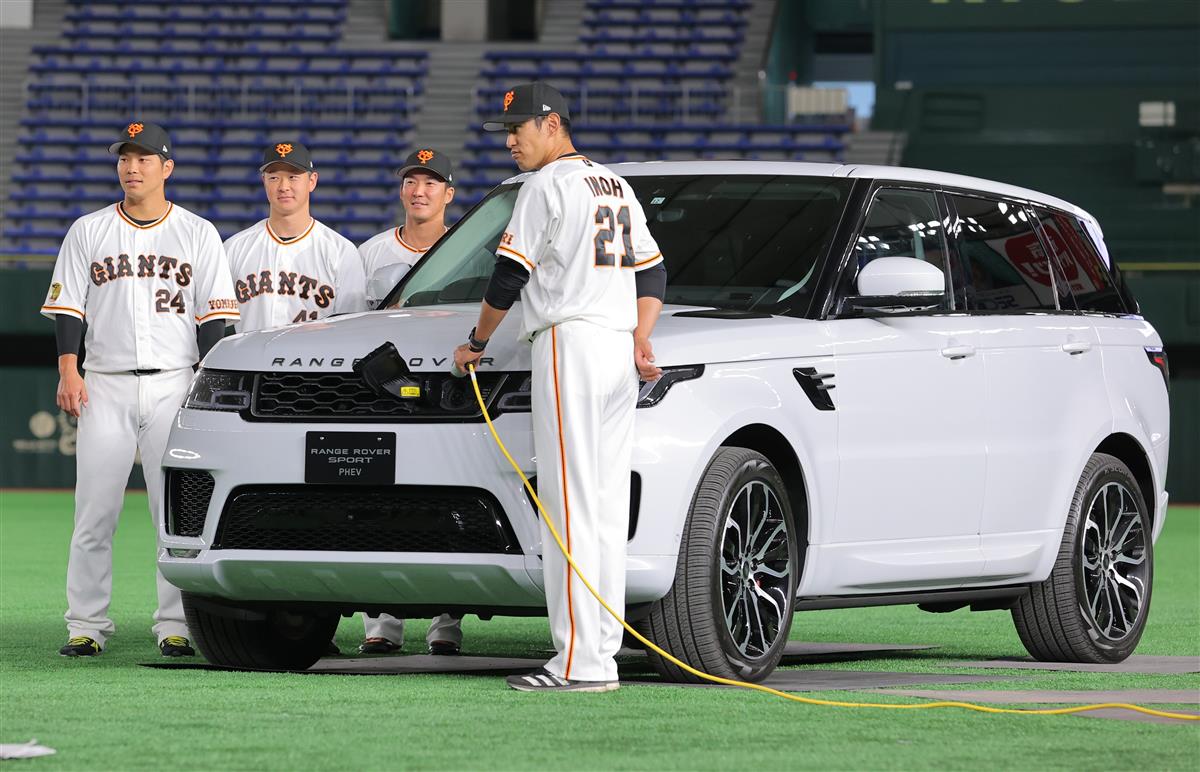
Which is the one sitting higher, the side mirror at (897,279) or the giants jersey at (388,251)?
the side mirror at (897,279)

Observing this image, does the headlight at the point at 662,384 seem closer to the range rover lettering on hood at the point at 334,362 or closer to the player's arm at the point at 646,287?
the player's arm at the point at 646,287

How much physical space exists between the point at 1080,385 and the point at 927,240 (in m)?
1.05

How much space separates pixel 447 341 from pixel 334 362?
0.40 m

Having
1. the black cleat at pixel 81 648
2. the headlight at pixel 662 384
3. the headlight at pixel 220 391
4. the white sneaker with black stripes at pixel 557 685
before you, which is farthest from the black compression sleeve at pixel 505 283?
the black cleat at pixel 81 648

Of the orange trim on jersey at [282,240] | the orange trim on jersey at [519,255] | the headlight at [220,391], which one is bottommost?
the headlight at [220,391]

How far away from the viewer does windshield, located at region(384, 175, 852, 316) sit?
7.57 metres

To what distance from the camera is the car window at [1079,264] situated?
30.0ft

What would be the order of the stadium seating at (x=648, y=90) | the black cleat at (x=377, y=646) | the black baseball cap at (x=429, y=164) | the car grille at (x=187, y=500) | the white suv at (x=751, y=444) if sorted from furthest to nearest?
the stadium seating at (x=648, y=90)
the black baseball cap at (x=429, y=164)
the black cleat at (x=377, y=646)
the car grille at (x=187, y=500)
the white suv at (x=751, y=444)

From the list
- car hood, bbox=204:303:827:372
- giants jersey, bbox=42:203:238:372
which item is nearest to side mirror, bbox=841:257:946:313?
car hood, bbox=204:303:827:372

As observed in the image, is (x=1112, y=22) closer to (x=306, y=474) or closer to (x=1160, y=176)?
(x=1160, y=176)

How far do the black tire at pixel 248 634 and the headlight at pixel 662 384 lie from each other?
5.31ft

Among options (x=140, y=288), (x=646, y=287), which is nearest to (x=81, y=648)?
(x=140, y=288)

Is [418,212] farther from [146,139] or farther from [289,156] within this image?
[146,139]

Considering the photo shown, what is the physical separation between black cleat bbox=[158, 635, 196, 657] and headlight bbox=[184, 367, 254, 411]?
1.51m
